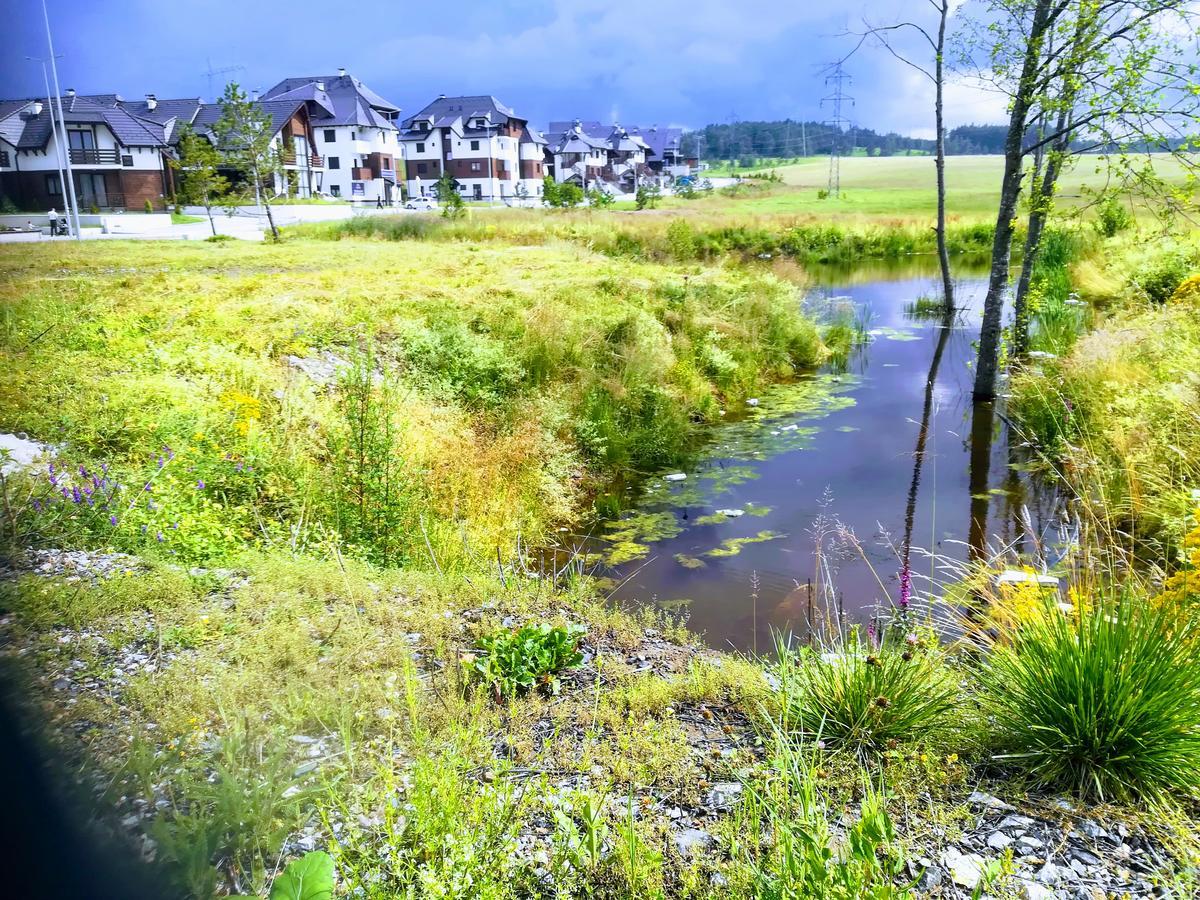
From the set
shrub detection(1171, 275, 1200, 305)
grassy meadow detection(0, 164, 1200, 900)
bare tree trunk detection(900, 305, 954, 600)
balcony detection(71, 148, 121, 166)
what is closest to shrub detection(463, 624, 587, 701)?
grassy meadow detection(0, 164, 1200, 900)

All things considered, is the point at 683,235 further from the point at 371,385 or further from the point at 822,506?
the point at 371,385

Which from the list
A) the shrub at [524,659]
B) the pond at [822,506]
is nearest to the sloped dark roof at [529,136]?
the pond at [822,506]

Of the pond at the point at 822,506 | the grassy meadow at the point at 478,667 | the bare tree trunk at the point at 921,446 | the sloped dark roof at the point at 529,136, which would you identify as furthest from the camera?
the sloped dark roof at the point at 529,136

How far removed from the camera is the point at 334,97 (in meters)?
50.3

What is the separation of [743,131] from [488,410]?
178m

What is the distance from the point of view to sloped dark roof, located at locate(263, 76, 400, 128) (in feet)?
160

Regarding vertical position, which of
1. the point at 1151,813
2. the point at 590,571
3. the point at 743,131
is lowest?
the point at 590,571

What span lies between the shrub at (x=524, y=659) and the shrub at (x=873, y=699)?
1276 millimetres

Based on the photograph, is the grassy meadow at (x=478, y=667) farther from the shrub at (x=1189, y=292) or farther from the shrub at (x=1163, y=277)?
the shrub at (x=1163, y=277)

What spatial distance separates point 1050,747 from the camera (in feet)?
10.9

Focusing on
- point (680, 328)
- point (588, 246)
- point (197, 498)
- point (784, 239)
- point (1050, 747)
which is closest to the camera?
point (1050, 747)

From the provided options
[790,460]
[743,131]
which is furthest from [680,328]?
[743,131]

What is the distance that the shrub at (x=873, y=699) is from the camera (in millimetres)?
3564

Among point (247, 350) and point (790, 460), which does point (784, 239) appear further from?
point (247, 350)
